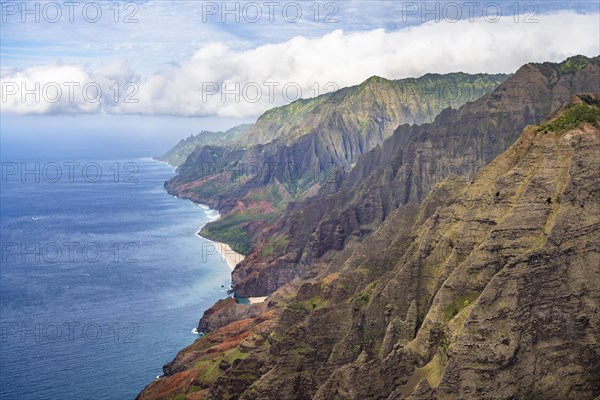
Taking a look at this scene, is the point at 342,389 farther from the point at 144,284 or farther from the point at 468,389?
the point at 144,284

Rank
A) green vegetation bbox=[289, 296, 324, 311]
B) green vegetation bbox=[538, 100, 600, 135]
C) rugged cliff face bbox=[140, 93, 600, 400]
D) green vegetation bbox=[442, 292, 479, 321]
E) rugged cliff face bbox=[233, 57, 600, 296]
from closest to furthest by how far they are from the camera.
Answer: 1. rugged cliff face bbox=[140, 93, 600, 400]
2. green vegetation bbox=[442, 292, 479, 321]
3. green vegetation bbox=[538, 100, 600, 135]
4. green vegetation bbox=[289, 296, 324, 311]
5. rugged cliff face bbox=[233, 57, 600, 296]

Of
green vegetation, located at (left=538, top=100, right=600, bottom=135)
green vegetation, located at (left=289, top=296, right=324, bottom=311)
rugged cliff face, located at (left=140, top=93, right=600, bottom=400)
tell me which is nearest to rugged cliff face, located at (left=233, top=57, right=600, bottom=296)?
green vegetation, located at (left=289, top=296, right=324, bottom=311)

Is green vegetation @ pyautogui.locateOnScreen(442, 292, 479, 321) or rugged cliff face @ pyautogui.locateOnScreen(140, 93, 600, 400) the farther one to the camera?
green vegetation @ pyautogui.locateOnScreen(442, 292, 479, 321)

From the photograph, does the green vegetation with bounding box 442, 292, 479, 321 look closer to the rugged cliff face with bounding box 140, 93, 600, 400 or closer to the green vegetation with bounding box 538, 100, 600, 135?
the rugged cliff face with bounding box 140, 93, 600, 400

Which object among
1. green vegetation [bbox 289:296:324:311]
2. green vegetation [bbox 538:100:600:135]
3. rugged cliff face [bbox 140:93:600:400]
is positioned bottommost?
green vegetation [bbox 289:296:324:311]

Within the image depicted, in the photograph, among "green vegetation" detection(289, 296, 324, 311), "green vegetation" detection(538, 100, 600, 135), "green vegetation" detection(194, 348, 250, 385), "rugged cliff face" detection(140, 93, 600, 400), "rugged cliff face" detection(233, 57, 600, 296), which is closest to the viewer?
"rugged cliff face" detection(140, 93, 600, 400)

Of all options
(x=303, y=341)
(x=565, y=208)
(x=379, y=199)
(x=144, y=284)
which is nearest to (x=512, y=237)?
(x=565, y=208)

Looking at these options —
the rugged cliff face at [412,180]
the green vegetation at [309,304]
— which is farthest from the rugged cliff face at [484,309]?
the rugged cliff face at [412,180]

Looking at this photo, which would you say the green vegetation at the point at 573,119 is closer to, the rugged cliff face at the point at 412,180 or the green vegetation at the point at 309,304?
the green vegetation at the point at 309,304
